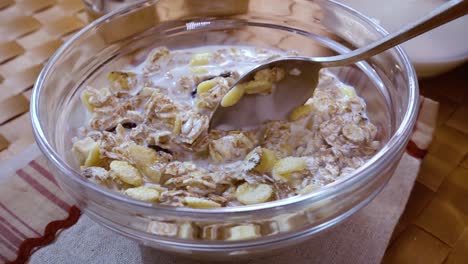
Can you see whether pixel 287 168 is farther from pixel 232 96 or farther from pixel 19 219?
pixel 19 219

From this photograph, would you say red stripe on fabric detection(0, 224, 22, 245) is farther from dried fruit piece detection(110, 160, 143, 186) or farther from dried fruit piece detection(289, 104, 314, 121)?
dried fruit piece detection(289, 104, 314, 121)

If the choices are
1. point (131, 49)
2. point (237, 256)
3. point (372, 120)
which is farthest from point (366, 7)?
point (237, 256)

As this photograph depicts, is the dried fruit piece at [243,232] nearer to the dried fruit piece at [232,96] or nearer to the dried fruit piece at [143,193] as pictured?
the dried fruit piece at [143,193]

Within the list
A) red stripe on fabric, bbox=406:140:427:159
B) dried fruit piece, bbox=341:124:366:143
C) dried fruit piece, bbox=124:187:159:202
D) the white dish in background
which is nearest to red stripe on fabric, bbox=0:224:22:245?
dried fruit piece, bbox=124:187:159:202


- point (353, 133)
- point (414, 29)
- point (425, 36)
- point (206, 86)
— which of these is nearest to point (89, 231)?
point (206, 86)

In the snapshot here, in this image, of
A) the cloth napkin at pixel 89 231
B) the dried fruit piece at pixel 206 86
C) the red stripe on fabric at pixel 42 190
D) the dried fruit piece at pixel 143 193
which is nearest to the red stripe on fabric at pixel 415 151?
the cloth napkin at pixel 89 231

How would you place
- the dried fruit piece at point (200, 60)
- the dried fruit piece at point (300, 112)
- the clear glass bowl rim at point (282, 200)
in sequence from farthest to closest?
1. the dried fruit piece at point (200, 60)
2. the dried fruit piece at point (300, 112)
3. the clear glass bowl rim at point (282, 200)
